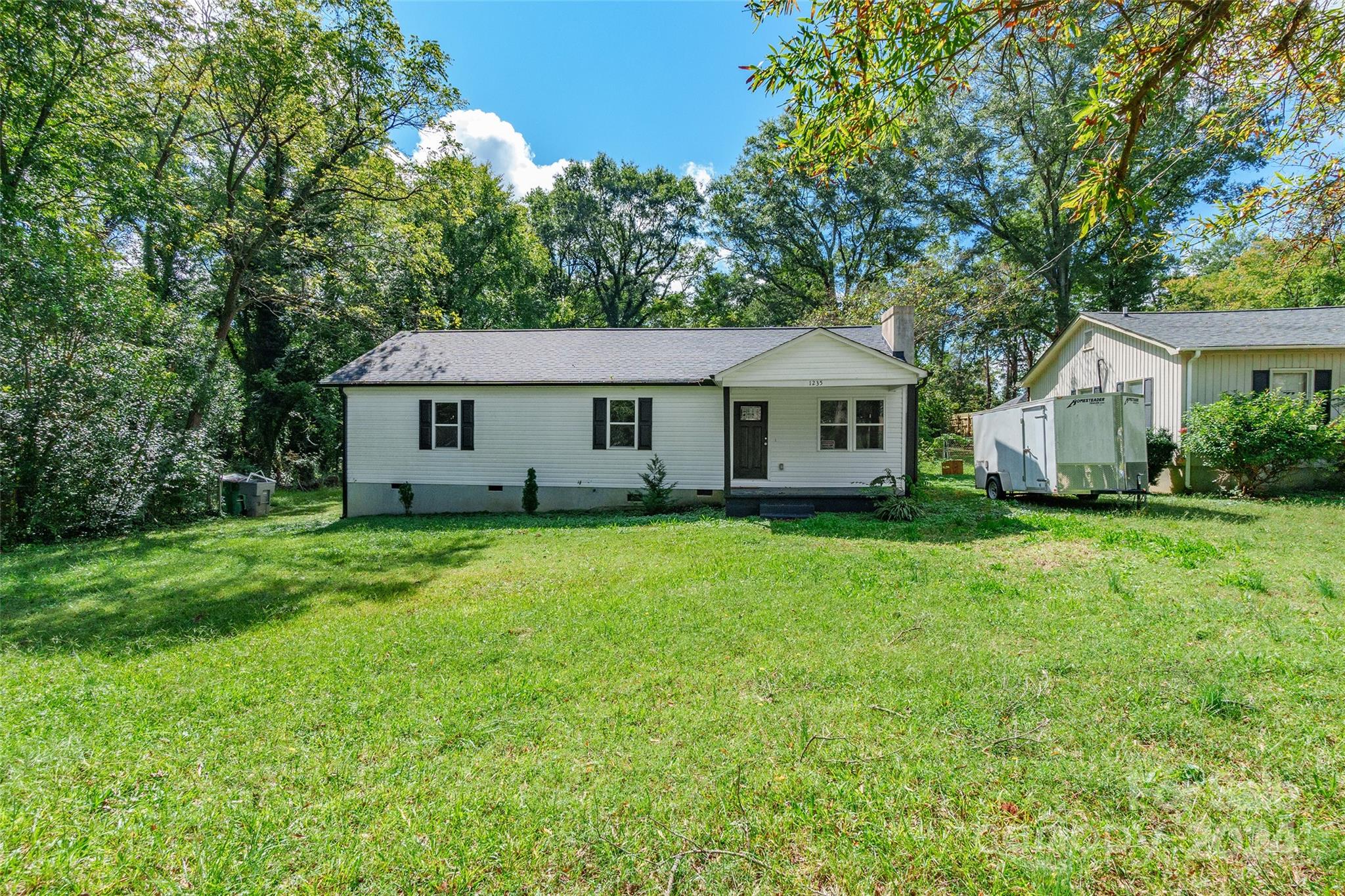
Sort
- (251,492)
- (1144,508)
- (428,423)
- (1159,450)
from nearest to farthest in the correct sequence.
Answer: (1144,508) → (1159,450) → (428,423) → (251,492)

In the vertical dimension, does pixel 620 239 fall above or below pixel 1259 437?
above

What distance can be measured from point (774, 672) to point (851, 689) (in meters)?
0.52

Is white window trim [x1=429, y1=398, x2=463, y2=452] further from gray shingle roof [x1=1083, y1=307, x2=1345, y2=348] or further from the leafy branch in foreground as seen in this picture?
gray shingle roof [x1=1083, y1=307, x2=1345, y2=348]

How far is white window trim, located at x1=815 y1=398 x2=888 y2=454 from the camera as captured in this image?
12328mm

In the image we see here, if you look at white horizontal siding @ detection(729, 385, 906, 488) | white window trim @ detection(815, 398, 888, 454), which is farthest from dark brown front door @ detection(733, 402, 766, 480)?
white window trim @ detection(815, 398, 888, 454)

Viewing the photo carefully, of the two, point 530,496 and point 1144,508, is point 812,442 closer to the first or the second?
point 1144,508

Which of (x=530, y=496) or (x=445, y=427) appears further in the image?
(x=445, y=427)

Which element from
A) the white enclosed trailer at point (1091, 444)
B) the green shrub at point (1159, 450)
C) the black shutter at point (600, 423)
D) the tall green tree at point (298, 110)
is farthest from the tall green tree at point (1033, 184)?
the tall green tree at point (298, 110)

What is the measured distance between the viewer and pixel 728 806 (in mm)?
2508

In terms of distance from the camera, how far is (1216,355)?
1283 centimetres

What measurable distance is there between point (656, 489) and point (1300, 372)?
49.6 feet

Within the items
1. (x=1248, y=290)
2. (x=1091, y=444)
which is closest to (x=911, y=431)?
(x=1091, y=444)

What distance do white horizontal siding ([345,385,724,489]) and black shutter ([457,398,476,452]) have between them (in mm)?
105

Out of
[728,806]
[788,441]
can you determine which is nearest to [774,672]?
[728,806]
